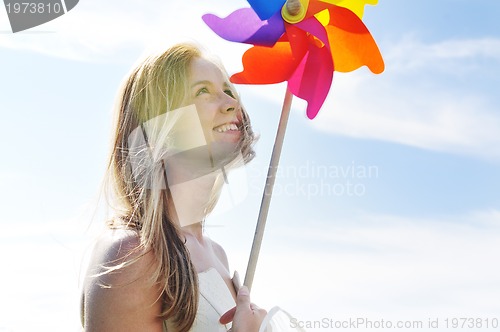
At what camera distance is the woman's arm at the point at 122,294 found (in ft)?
4.49

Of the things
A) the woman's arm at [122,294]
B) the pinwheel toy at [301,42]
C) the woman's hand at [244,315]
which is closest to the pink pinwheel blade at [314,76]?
the pinwheel toy at [301,42]

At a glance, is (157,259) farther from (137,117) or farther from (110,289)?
(137,117)

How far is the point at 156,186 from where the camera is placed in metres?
1.57

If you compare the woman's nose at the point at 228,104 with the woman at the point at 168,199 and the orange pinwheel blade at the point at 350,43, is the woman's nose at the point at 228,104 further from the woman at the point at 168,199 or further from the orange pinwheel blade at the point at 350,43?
the orange pinwheel blade at the point at 350,43

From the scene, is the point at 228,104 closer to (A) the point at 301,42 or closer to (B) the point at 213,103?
(B) the point at 213,103

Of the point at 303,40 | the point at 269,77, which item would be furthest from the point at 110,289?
the point at 303,40

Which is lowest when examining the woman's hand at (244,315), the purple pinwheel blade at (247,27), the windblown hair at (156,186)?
the woman's hand at (244,315)

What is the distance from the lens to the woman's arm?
137 centimetres

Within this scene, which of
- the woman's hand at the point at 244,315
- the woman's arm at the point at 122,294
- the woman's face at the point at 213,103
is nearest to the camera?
the woman's arm at the point at 122,294

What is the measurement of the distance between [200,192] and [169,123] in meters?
0.24

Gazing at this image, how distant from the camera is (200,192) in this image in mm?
1734

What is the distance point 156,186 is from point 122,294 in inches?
12.0

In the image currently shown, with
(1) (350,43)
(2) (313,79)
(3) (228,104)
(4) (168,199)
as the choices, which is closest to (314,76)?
(2) (313,79)

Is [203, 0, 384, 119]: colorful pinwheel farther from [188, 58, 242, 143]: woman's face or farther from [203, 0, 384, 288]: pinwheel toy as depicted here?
[188, 58, 242, 143]: woman's face
